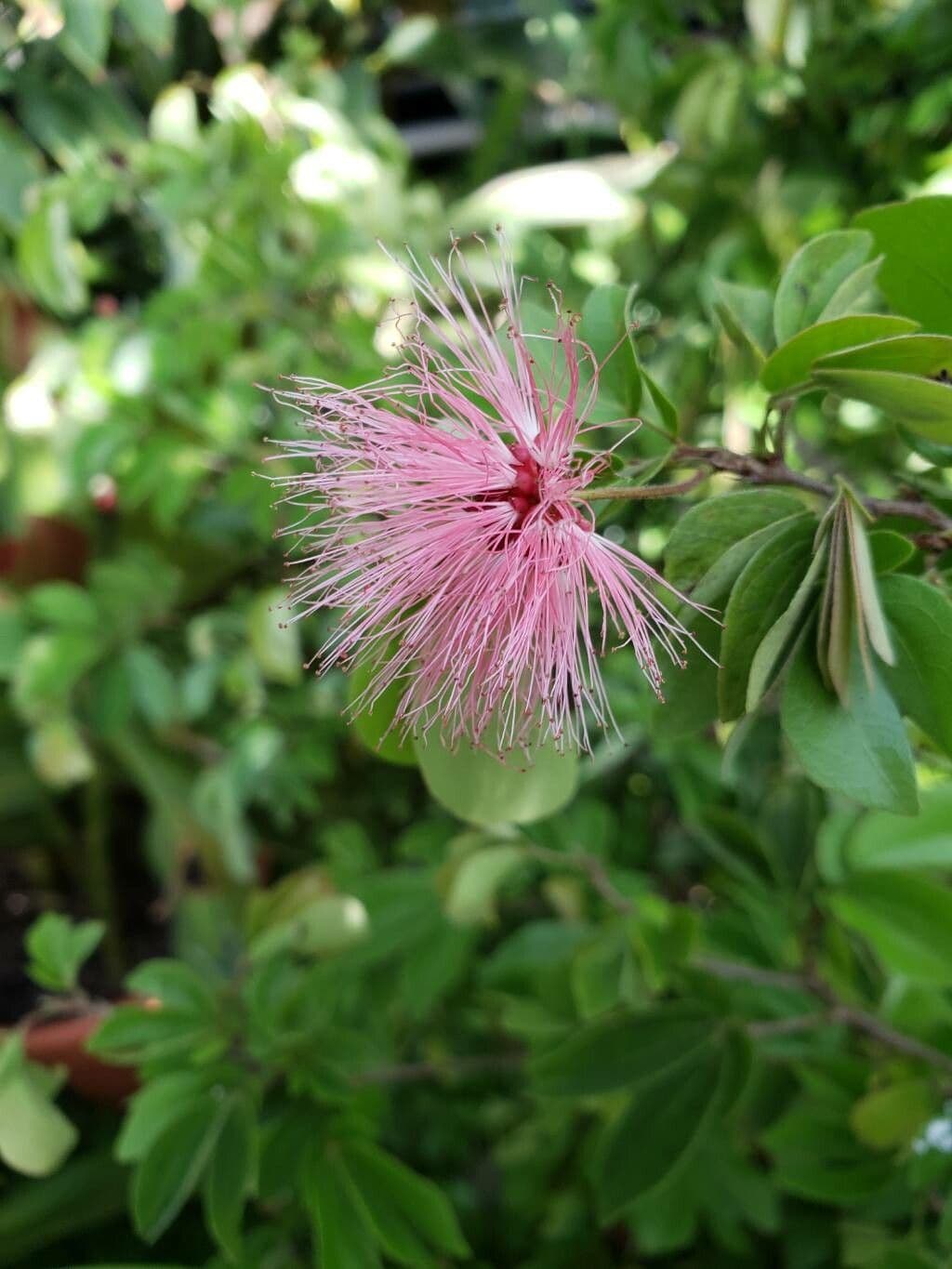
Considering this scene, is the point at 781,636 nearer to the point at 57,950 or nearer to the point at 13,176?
the point at 57,950

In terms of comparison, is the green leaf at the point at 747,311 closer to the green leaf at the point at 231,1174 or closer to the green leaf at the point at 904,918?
the green leaf at the point at 904,918

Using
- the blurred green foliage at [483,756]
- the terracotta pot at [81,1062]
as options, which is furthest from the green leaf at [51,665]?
the terracotta pot at [81,1062]

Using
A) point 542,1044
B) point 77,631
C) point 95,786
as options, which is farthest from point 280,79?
point 542,1044

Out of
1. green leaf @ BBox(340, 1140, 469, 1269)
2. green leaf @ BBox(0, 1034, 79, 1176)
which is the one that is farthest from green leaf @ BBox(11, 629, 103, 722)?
green leaf @ BBox(340, 1140, 469, 1269)

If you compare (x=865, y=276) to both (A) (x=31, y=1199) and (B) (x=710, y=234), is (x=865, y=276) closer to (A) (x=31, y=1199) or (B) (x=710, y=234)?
(B) (x=710, y=234)

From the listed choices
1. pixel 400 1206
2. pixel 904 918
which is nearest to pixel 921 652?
pixel 904 918

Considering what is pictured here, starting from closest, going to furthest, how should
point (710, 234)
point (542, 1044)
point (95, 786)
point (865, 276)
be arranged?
point (865, 276) < point (542, 1044) < point (710, 234) < point (95, 786)

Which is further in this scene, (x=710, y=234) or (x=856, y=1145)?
(x=710, y=234)
